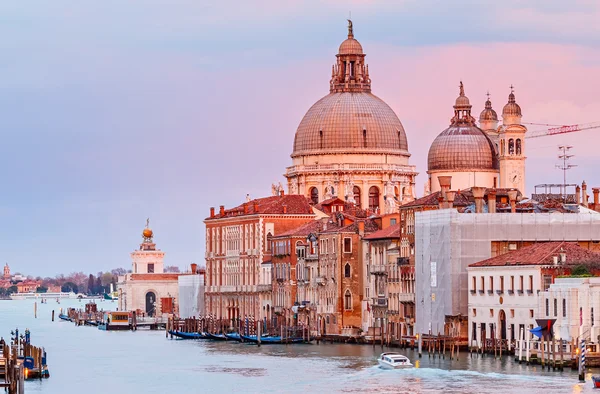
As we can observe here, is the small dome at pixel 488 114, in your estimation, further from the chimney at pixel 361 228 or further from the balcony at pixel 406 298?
the balcony at pixel 406 298

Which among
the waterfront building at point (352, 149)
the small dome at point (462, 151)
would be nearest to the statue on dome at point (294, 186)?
the waterfront building at point (352, 149)

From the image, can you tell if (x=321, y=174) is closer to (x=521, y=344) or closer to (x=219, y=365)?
(x=219, y=365)

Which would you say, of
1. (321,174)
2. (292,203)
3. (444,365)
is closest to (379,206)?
(321,174)

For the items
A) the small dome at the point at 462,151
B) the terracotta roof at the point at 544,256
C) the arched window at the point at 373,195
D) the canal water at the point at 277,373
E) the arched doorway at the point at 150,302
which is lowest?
the canal water at the point at 277,373

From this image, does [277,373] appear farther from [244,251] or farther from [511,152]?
[511,152]

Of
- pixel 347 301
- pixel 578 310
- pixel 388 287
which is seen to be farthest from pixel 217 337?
pixel 578 310

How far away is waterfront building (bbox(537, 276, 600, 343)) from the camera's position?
63125 millimetres

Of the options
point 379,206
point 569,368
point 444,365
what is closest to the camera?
point 569,368

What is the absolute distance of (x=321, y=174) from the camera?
4569 inches

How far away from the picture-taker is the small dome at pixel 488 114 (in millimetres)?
120250

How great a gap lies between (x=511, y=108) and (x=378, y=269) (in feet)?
95.0

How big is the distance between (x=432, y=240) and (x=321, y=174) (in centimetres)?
3969

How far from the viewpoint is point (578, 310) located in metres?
63.4

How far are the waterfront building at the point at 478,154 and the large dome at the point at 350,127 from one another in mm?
3974
